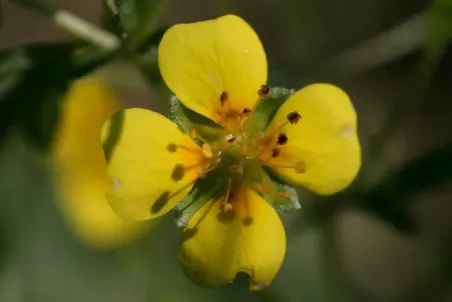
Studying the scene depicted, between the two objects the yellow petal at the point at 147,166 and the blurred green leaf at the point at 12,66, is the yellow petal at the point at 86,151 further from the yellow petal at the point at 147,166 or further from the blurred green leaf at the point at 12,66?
the yellow petal at the point at 147,166

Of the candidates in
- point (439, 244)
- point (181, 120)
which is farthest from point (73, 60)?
point (439, 244)

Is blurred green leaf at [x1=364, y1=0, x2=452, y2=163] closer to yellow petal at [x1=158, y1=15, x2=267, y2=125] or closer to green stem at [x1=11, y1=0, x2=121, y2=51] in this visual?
yellow petal at [x1=158, y1=15, x2=267, y2=125]

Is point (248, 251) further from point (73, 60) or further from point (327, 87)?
point (73, 60)

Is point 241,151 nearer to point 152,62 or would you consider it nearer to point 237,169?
point 237,169

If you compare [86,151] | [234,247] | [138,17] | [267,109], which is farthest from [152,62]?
[86,151]

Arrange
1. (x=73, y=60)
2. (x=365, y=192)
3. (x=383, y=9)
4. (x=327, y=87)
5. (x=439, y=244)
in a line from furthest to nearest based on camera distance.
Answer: (x=383, y=9), (x=439, y=244), (x=365, y=192), (x=73, y=60), (x=327, y=87)
